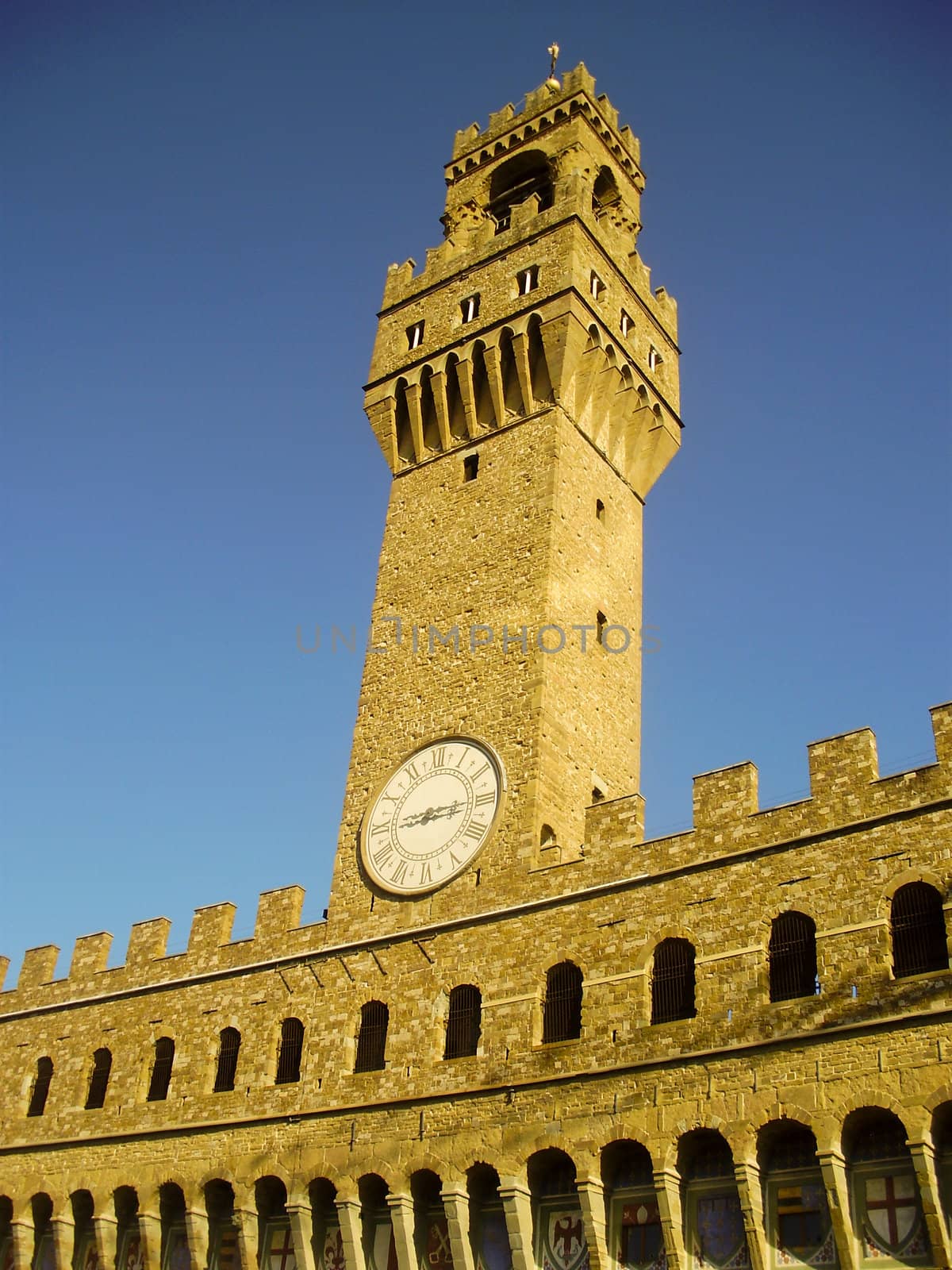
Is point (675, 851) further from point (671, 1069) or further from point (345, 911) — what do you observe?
point (345, 911)

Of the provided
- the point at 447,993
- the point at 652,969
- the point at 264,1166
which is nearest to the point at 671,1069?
the point at 652,969

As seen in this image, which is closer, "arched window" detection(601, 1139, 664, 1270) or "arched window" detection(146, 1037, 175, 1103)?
"arched window" detection(601, 1139, 664, 1270)

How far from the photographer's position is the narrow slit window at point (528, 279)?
94.5ft

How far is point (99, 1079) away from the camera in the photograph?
2442 centimetres

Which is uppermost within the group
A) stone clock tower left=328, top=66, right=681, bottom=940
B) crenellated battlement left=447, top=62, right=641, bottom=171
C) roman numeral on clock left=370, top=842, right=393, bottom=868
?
crenellated battlement left=447, top=62, right=641, bottom=171

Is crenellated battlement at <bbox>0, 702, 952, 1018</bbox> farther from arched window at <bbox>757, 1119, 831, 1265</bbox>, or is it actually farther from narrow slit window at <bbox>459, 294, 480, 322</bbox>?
narrow slit window at <bbox>459, 294, 480, 322</bbox>

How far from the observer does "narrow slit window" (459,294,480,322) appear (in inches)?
1169

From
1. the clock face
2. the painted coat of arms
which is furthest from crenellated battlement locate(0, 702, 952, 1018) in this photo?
the painted coat of arms

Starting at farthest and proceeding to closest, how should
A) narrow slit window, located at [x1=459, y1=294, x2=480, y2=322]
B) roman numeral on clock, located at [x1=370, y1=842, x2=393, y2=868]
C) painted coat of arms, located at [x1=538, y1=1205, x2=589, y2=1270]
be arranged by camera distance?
narrow slit window, located at [x1=459, y1=294, x2=480, y2=322]
roman numeral on clock, located at [x1=370, y1=842, x2=393, y2=868]
painted coat of arms, located at [x1=538, y1=1205, x2=589, y2=1270]

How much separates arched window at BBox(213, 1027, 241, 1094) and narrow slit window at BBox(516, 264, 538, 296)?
Answer: 1642cm

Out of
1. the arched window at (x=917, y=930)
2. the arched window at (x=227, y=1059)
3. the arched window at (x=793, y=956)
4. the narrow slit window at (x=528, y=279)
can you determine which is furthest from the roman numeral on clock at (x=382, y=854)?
the narrow slit window at (x=528, y=279)

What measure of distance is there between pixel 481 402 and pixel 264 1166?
52.4 ft

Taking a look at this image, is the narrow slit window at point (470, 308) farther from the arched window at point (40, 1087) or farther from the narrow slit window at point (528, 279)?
the arched window at point (40, 1087)

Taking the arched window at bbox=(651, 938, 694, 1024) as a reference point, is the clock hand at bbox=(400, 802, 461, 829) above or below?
above
